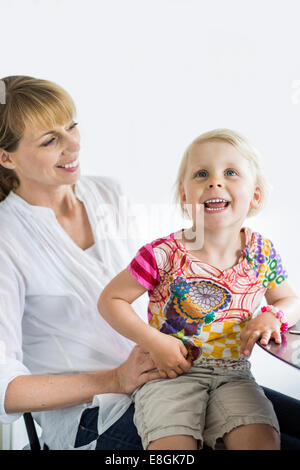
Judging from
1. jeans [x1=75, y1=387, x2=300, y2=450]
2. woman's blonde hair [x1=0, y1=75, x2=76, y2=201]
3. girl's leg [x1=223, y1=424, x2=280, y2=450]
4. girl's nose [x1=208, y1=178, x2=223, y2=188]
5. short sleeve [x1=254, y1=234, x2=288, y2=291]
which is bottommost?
jeans [x1=75, y1=387, x2=300, y2=450]

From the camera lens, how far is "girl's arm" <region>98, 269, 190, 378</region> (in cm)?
121

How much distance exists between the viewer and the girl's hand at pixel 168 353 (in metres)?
1.21

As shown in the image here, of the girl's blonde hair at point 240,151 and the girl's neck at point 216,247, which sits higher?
the girl's blonde hair at point 240,151

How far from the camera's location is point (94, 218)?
1592 millimetres

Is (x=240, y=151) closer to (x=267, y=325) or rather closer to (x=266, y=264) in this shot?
(x=266, y=264)

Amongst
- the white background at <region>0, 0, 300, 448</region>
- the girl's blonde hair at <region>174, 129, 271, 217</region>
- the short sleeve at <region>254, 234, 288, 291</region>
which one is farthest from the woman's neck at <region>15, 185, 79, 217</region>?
the white background at <region>0, 0, 300, 448</region>

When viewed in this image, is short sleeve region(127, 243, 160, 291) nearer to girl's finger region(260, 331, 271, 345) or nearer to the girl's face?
the girl's face

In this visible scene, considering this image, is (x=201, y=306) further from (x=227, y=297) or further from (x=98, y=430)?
(x=98, y=430)

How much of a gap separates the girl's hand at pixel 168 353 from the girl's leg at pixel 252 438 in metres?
0.18

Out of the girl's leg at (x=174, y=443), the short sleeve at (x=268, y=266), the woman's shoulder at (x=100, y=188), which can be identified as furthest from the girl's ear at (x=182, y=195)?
the girl's leg at (x=174, y=443)

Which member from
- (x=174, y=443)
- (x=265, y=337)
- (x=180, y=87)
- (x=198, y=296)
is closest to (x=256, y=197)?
(x=198, y=296)

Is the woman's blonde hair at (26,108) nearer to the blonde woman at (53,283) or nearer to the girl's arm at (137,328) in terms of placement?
the blonde woman at (53,283)

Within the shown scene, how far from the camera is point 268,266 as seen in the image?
4.45ft

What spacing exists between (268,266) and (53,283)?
0.58 m
